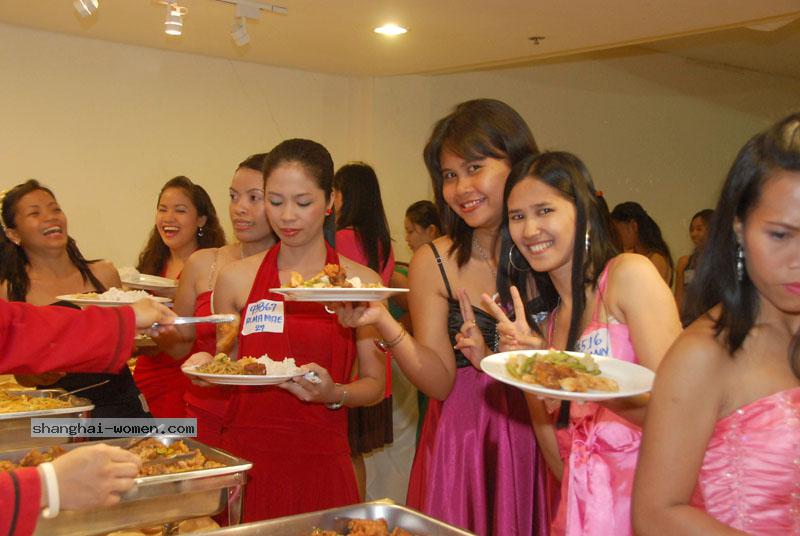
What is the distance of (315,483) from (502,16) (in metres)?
3.02

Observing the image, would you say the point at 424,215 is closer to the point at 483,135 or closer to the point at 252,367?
the point at 483,135

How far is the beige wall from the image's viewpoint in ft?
17.1

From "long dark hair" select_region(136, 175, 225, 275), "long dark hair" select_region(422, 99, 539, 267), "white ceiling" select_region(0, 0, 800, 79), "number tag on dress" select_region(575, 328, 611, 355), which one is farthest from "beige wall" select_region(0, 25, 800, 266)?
"number tag on dress" select_region(575, 328, 611, 355)

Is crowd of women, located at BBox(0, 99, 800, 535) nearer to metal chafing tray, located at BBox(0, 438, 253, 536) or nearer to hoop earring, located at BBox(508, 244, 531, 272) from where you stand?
hoop earring, located at BBox(508, 244, 531, 272)

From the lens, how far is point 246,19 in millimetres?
4586

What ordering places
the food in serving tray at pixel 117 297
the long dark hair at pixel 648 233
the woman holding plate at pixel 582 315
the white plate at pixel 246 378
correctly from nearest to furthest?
1. the woman holding plate at pixel 582 315
2. the white plate at pixel 246 378
3. the food in serving tray at pixel 117 297
4. the long dark hair at pixel 648 233

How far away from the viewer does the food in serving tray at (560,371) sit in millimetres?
1459

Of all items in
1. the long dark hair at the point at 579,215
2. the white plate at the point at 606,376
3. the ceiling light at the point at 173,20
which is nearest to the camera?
the white plate at the point at 606,376

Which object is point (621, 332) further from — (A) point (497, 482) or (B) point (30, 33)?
(B) point (30, 33)

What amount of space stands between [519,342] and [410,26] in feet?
10.8

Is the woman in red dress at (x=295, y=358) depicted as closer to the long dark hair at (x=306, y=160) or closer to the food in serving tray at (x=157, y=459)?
the long dark hair at (x=306, y=160)

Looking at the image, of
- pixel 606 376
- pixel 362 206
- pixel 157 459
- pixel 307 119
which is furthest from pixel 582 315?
pixel 307 119

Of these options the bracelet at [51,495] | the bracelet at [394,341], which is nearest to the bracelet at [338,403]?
the bracelet at [394,341]

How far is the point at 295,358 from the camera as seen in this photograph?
2.52m
